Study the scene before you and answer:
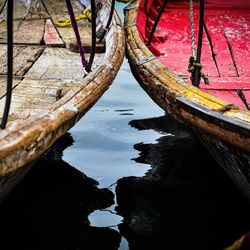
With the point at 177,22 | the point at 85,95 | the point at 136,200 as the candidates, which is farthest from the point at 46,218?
the point at 177,22

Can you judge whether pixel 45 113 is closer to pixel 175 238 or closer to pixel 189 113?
pixel 189 113

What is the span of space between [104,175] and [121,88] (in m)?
2.27

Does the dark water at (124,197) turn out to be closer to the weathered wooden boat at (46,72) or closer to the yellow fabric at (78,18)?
the weathered wooden boat at (46,72)

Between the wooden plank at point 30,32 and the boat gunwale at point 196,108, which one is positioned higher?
the boat gunwale at point 196,108

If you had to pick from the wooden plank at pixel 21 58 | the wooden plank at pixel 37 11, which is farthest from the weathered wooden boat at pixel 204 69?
the wooden plank at pixel 37 11

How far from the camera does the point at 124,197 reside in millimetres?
3510

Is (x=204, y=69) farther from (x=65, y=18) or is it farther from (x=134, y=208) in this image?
(x=65, y=18)

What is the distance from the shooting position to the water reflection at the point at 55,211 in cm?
292

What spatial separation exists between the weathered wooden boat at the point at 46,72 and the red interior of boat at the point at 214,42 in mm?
443

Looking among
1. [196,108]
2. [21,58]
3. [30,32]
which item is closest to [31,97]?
[21,58]

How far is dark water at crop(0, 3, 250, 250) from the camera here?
9.71ft

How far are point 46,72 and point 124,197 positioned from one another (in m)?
1.05

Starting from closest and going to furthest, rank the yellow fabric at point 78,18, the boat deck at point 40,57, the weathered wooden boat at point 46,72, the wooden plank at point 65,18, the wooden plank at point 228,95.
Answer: the weathered wooden boat at point 46,72 → the boat deck at point 40,57 → the wooden plank at point 228,95 → the wooden plank at point 65,18 → the yellow fabric at point 78,18

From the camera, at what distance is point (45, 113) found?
2.19m
